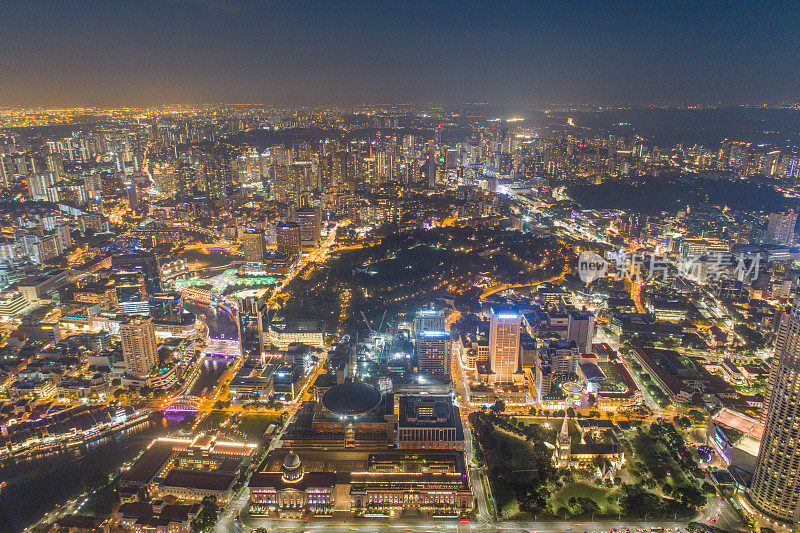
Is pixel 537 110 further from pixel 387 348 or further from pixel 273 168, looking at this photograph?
pixel 387 348

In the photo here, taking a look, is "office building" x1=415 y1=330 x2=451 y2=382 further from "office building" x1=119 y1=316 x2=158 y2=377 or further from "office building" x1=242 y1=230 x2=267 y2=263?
"office building" x1=242 y1=230 x2=267 y2=263

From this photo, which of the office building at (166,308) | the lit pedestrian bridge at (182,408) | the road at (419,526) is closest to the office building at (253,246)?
the office building at (166,308)

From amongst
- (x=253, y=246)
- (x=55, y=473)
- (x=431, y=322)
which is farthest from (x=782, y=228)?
(x=55, y=473)

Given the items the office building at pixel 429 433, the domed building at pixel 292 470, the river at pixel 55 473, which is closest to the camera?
the river at pixel 55 473

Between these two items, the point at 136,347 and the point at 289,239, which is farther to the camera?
the point at 289,239

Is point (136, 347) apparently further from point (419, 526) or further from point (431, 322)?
point (419, 526)

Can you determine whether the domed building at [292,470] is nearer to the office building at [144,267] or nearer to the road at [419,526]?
the road at [419,526]
